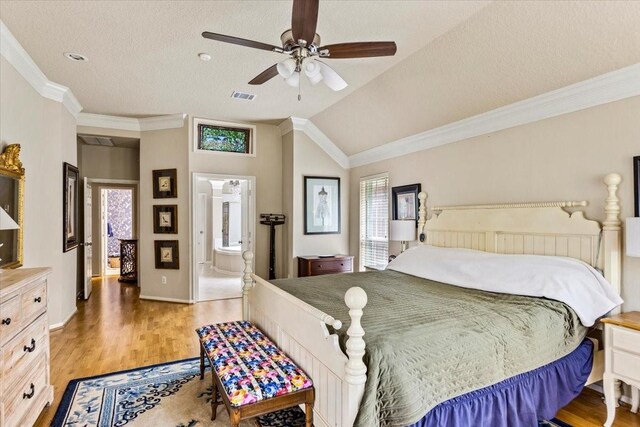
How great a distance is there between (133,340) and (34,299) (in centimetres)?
171

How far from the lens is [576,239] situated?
2.73 m

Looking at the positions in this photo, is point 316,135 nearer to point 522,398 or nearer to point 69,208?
point 69,208

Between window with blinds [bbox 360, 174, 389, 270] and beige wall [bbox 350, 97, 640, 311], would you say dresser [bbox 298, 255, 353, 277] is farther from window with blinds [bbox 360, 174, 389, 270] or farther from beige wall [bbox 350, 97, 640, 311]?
beige wall [bbox 350, 97, 640, 311]

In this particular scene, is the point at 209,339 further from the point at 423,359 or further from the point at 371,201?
the point at 371,201

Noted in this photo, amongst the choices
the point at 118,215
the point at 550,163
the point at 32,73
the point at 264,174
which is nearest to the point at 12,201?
the point at 32,73

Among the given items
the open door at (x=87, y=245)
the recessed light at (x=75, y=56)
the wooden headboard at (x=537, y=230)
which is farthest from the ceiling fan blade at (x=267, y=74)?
the open door at (x=87, y=245)

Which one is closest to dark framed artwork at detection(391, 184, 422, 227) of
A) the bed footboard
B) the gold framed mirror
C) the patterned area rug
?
the bed footboard

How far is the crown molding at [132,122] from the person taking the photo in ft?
16.7

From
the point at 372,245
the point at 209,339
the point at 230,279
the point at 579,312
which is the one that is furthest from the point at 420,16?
the point at 230,279

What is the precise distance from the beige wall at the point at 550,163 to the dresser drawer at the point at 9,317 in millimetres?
3875

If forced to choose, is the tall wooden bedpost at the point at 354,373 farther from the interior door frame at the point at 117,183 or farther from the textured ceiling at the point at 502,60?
the interior door frame at the point at 117,183

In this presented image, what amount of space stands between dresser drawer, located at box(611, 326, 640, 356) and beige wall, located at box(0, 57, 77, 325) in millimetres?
4749

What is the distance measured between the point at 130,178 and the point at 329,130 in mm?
4076

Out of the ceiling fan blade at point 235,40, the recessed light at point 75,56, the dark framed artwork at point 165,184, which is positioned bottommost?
the dark framed artwork at point 165,184
